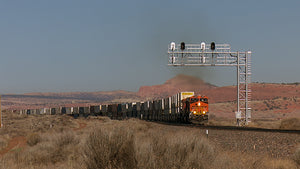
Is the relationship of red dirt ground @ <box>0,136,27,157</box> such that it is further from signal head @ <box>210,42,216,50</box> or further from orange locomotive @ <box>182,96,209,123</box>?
signal head @ <box>210,42,216,50</box>

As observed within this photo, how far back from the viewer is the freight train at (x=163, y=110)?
36250mm

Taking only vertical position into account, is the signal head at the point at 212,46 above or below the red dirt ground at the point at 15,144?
above

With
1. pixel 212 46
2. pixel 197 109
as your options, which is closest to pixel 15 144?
pixel 197 109

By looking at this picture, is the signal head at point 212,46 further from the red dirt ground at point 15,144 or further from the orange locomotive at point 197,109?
the red dirt ground at point 15,144

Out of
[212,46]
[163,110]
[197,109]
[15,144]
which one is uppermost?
[212,46]

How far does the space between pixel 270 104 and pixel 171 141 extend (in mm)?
97882

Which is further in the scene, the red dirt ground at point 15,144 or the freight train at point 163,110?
the freight train at point 163,110

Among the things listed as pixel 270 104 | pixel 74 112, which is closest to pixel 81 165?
pixel 74 112

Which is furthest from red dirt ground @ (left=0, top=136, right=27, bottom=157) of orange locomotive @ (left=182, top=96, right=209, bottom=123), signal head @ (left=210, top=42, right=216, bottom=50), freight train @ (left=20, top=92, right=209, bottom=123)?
signal head @ (left=210, top=42, right=216, bottom=50)

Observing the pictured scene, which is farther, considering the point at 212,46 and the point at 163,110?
the point at 163,110

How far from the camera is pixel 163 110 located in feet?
166

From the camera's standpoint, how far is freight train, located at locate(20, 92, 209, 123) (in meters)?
36.2

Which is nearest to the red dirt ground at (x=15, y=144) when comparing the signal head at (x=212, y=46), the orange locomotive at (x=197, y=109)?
the orange locomotive at (x=197, y=109)

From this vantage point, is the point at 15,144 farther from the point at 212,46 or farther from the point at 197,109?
the point at 212,46
